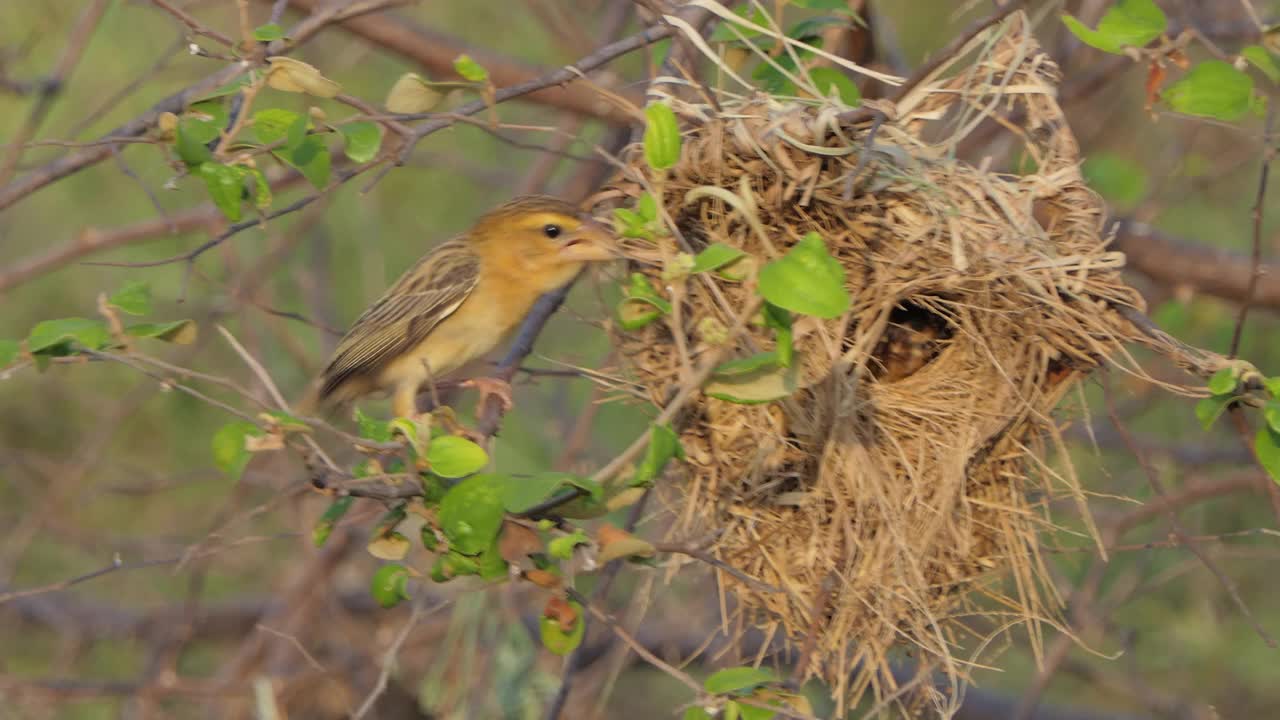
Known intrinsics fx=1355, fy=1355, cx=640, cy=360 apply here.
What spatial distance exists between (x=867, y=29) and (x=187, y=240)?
4220 mm

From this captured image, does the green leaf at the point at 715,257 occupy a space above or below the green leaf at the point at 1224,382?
above

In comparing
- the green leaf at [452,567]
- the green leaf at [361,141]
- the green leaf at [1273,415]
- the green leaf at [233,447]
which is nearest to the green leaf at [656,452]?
the green leaf at [452,567]

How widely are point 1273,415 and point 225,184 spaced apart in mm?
2155

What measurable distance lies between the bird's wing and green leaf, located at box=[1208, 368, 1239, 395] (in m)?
2.31

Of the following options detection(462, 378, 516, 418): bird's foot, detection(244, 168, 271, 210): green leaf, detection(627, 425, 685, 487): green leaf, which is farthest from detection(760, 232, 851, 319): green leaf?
detection(462, 378, 516, 418): bird's foot

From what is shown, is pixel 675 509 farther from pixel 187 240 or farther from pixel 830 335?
pixel 187 240

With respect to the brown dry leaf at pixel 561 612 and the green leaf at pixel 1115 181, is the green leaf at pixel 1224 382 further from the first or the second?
the green leaf at pixel 1115 181

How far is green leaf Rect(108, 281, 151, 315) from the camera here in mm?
2703

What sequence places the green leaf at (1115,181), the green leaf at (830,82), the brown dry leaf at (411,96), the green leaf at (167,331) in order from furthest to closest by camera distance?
the green leaf at (1115,181), the green leaf at (830,82), the brown dry leaf at (411,96), the green leaf at (167,331)

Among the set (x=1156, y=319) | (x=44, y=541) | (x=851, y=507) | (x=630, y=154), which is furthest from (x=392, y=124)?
(x=44, y=541)

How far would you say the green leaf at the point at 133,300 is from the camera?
8.87 ft

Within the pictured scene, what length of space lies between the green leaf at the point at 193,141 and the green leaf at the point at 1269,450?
2248 millimetres

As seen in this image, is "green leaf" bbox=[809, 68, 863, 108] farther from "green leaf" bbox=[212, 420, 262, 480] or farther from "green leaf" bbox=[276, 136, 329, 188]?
"green leaf" bbox=[212, 420, 262, 480]

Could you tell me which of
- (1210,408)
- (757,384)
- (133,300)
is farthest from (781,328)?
(133,300)
